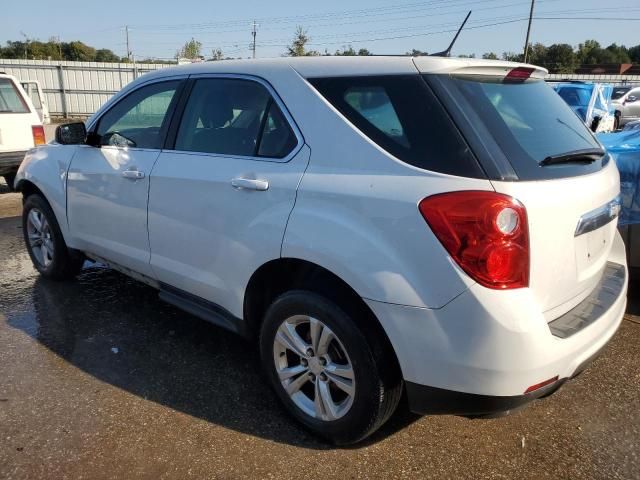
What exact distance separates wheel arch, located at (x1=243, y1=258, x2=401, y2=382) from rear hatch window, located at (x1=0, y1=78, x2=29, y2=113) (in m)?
7.52

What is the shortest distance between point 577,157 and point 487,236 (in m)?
0.79

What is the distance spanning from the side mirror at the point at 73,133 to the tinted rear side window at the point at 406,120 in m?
2.26

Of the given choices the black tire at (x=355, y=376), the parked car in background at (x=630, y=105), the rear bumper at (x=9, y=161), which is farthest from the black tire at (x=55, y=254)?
the parked car in background at (x=630, y=105)

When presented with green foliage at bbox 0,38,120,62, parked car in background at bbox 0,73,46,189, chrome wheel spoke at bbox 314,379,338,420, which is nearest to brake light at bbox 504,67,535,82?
chrome wheel spoke at bbox 314,379,338,420

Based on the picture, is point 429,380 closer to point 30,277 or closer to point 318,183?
point 318,183

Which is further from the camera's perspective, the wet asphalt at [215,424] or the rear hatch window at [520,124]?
the wet asphalt at [215,424]

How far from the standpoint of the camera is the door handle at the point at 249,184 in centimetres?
262

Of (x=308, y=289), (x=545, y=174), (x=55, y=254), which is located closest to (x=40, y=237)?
(x=55, y=254)

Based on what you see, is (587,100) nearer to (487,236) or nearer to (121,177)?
(121,177)

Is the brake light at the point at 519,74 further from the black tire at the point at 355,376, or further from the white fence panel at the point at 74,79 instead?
the white fence panel at the point at 74,79

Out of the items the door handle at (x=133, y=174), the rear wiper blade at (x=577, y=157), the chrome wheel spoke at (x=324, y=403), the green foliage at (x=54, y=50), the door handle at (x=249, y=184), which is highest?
the green foliage at (x=54, y=50)

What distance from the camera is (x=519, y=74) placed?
2.58 m

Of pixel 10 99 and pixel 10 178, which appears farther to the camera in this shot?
pixel 10 178

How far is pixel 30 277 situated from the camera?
16.0 ft
